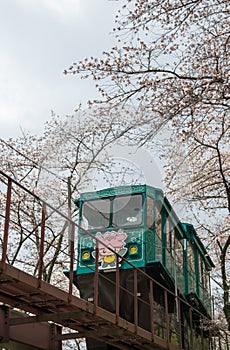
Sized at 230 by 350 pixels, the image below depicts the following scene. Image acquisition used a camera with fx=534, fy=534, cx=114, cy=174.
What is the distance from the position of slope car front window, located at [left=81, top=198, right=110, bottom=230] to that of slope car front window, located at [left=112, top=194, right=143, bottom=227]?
223 mm

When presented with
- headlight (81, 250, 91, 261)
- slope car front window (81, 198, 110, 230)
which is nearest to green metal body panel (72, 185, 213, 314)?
headlight (81, 250, 91, 261)

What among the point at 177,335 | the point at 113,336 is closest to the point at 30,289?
the point at 113,336

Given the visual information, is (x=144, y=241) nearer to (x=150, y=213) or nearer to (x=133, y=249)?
(x=133, y=249)

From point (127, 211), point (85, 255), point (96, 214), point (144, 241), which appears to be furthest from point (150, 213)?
point (85, 255)

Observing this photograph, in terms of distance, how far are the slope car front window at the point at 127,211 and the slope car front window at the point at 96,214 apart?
0.73 ft

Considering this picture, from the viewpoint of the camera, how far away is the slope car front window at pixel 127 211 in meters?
11.9

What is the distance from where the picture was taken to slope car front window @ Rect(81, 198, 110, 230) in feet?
40.0

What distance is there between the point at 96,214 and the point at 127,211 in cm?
75

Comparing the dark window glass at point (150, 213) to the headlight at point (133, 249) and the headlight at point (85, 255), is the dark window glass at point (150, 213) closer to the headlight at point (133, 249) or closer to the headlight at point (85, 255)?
the headlight at point (133, 249)

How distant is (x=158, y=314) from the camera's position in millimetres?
12055

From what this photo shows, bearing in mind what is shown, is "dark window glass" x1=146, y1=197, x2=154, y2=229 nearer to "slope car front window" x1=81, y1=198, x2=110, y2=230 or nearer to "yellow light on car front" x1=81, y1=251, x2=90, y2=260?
"slope car front window" x1=81, y1=198, x2=110, y2=230

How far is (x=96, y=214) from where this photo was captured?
41.2 feet

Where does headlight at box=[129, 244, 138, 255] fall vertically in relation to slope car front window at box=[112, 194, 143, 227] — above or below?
below

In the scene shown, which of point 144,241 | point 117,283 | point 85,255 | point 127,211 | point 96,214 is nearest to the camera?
point 117,283
